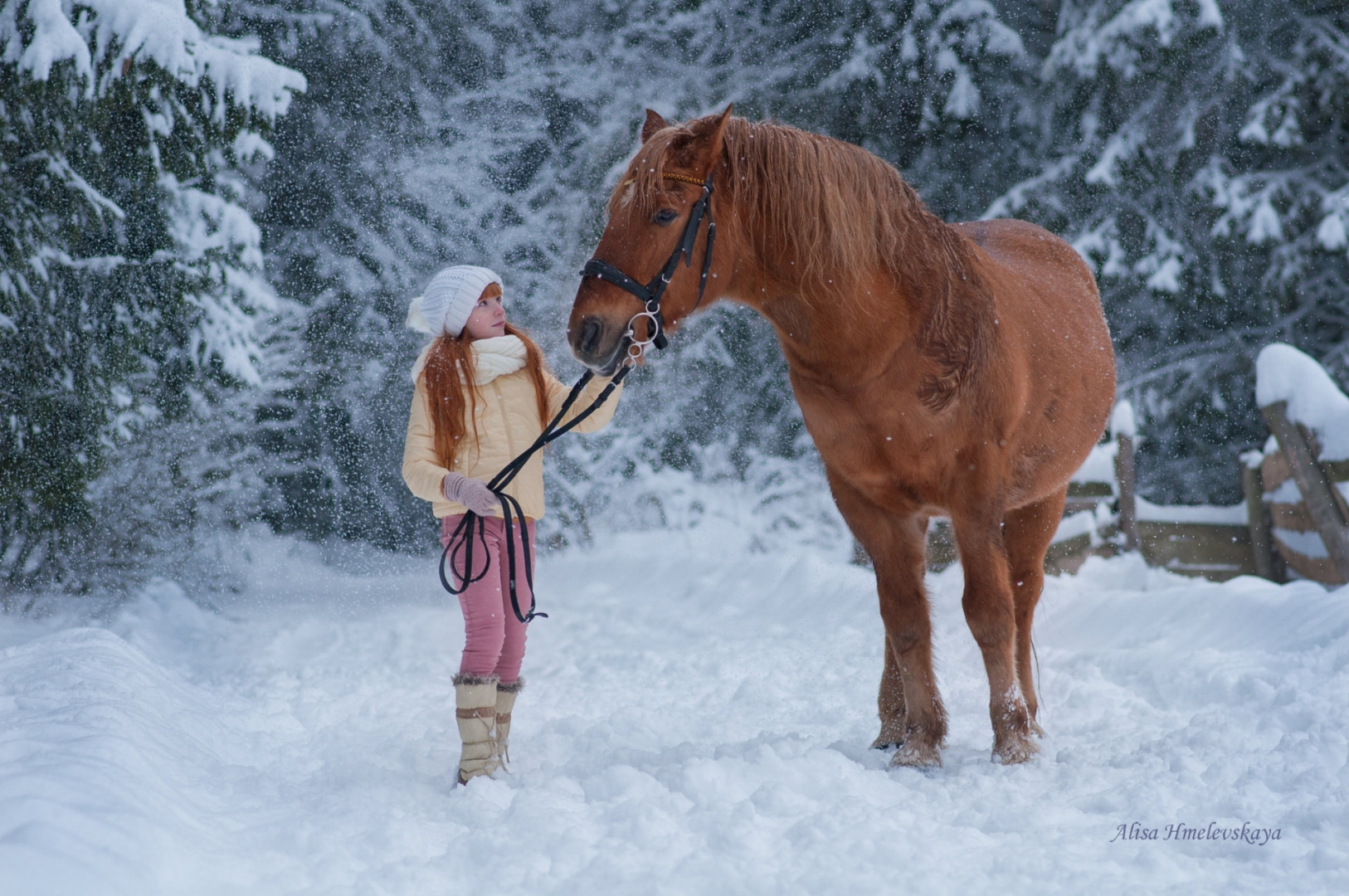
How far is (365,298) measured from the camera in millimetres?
9586

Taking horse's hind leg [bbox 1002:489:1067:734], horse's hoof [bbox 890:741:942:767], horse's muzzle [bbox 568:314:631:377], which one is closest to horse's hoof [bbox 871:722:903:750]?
horse's hoof [bbox 890:741:942:767]

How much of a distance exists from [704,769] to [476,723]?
69cm

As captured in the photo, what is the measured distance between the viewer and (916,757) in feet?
10.1

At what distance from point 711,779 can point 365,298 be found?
25.9 ft

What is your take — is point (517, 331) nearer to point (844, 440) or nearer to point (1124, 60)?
point (844, 440)

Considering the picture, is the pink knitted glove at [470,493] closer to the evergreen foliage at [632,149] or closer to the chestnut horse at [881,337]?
the chestnut horse at [881,337]

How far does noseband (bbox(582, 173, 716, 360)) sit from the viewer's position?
9.05ft

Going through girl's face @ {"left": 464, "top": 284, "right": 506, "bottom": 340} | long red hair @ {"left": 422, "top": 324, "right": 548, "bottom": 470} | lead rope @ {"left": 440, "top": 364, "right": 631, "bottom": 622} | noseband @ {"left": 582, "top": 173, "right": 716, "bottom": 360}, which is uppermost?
noseband @ {"left": 582, "top": 173, "right": 716, "bottom": 360}

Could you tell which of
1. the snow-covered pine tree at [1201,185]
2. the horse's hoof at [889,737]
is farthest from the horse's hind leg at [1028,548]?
the snow-covered pine tree at [1201,185]

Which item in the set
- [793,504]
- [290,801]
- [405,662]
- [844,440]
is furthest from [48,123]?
[793,504]

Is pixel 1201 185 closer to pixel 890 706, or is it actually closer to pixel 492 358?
pixel 890 706

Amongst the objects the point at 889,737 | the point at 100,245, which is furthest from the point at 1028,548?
the point at 100,245

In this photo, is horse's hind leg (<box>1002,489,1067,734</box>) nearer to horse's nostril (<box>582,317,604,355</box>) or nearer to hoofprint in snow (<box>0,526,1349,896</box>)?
hoofprint in snow (<box>0,526,1349,896</box>)

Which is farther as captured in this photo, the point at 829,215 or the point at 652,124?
the point at 652,124
